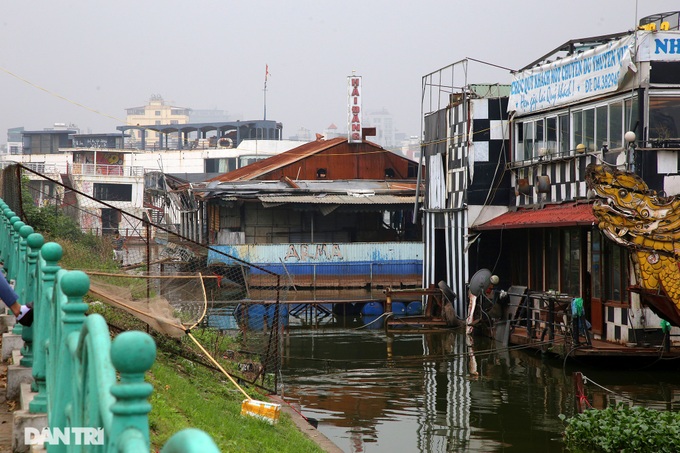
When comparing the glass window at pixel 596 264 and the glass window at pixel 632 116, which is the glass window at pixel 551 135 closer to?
the glass window at pixel 596 264

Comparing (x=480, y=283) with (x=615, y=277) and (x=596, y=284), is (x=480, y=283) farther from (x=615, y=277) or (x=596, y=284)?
(x=615, y=277)

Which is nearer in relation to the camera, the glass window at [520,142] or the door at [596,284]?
the door at [596,284]

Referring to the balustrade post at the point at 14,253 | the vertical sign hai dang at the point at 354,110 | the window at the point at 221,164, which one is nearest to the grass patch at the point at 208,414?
the balustrade post at the point at 14,253

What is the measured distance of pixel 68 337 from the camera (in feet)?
11.8

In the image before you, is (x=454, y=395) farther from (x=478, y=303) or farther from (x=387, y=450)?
(x=478, y=303)

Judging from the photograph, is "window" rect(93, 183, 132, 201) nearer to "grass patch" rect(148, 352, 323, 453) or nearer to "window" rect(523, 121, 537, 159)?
"window" rect(523, 121, 537, 159)

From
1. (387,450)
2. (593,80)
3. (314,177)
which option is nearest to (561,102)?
(593,80)

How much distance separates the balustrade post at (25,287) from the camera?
6164 mm

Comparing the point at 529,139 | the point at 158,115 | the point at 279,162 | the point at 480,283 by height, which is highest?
the point at 158,115

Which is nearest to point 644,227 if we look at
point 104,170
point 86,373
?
point 86,373

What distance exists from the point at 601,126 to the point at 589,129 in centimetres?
60

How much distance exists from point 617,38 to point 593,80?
1.28 m

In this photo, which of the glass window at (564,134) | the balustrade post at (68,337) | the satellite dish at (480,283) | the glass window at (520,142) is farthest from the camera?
the satellite dish at (480,283)

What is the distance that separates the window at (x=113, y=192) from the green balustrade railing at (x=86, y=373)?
5160cm
